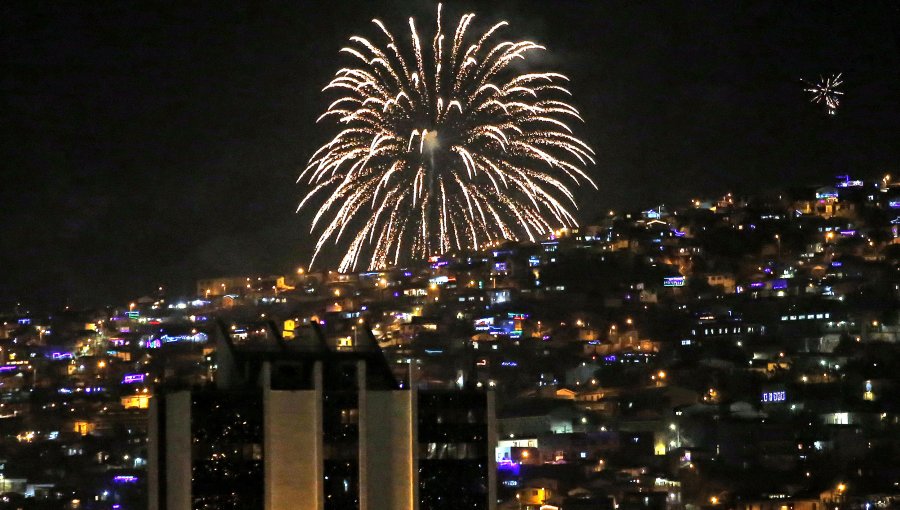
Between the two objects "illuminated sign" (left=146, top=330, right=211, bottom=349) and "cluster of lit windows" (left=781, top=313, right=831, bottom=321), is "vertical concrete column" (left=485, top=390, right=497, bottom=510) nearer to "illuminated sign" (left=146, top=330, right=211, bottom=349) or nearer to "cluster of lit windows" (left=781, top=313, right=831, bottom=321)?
"cluster of lit windows" (left=781, top=313, right=831, bottom=321)

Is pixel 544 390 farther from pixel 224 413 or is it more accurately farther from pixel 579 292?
pixel 224 413

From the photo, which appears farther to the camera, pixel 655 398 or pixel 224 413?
pixel 655 398

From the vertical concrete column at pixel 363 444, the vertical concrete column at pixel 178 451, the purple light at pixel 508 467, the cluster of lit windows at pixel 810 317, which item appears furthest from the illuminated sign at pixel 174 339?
the vertical concrete column at pixel 363 444

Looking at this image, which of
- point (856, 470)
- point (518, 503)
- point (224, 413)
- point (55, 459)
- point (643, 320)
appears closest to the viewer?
point (224, 413)

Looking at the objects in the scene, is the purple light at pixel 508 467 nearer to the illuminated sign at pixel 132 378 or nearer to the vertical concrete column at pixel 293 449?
the illuminated sign at pixel 132 378

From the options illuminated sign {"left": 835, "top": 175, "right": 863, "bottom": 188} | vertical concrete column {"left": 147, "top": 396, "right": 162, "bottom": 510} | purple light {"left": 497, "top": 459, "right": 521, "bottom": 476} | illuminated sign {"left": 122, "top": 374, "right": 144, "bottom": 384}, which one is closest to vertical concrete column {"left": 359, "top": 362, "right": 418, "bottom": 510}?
vertical concrete column {"left": 147, "top": 396, "right": 162, "bottom": 510}

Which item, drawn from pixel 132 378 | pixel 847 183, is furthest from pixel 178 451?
pixel 847 183

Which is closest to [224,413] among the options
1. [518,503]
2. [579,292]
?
[518,503]

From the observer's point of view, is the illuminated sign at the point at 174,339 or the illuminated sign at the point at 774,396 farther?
the illuminated sign at the point at 174,339

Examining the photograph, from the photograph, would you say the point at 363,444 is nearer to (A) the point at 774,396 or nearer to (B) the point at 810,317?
(A) the point at 774,396
